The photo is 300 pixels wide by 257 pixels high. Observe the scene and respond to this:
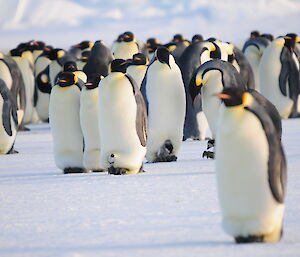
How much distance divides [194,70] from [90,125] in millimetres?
3062

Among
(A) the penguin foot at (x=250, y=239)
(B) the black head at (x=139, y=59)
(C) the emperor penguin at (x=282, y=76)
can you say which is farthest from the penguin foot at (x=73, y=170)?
(C) the emperor penguin at (x=282, y=76)

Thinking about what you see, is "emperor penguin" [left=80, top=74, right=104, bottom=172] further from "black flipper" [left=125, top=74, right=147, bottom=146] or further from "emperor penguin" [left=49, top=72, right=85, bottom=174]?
"black flipper" [left=125, top=74, right=147, bottom=146]

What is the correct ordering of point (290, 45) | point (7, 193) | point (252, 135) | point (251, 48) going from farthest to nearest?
point (251, 48) < point (290, 45) < point (7, 193) < point (252, 135)

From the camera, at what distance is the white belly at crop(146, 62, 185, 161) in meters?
8.07

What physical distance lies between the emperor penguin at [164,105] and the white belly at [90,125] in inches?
33.4

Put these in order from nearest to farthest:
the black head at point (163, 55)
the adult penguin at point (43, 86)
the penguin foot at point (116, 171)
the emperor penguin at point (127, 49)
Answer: the penguin foot at point (116, 171), the black head at point (163, 55), the emperor penguin at point (127, 49), the adult penguin at point (43, 86)

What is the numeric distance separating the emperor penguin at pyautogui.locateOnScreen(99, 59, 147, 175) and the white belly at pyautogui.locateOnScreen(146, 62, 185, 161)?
3.12 feet

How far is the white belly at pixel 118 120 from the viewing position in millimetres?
7000

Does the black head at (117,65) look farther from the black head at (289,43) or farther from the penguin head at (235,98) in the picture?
the black head at (289,43)

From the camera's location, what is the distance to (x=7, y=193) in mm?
6469

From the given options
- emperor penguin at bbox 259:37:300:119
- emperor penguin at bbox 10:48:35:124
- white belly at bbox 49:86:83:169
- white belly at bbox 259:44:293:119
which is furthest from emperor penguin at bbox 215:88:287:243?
emperor penguin at bbox 10:48:35:124

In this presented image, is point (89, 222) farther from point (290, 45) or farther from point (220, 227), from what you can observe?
point (290, 45)

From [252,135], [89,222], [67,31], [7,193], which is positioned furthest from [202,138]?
[67,31]

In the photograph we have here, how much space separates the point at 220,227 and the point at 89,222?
0.74 metres
